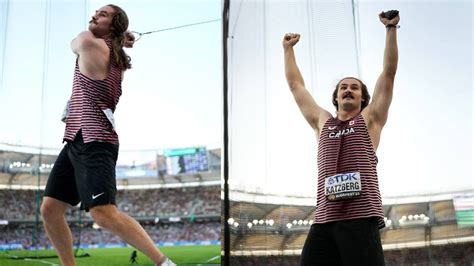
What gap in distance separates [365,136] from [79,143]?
791 mm

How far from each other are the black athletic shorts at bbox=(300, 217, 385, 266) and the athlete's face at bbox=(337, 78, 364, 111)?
37 centimetres

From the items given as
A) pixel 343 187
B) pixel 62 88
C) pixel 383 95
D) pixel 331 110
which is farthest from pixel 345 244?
pixel 62 88

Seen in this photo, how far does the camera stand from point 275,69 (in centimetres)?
258

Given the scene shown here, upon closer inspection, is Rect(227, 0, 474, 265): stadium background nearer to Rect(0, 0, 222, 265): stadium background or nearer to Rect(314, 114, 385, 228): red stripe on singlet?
Rect(0, 0, 222, 265): stadium background

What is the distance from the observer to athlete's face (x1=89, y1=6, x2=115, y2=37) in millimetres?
1591

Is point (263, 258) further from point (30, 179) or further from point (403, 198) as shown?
point (30, 179)

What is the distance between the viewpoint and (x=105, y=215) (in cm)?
133

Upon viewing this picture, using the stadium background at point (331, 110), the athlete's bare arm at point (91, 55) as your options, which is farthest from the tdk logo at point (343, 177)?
the stadium background at point (331, 110)

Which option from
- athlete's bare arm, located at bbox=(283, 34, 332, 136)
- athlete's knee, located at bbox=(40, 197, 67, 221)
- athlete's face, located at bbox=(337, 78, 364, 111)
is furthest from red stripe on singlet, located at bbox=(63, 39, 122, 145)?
athlete's face, located at bbox=(337, 78, 364, 111)

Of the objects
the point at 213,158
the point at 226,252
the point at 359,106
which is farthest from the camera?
the point at 213,158

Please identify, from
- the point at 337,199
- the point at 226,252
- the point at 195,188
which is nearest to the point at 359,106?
the point at 337,199

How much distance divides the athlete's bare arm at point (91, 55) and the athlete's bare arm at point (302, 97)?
58 cm

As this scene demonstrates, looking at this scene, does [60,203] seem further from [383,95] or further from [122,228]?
[383,95]

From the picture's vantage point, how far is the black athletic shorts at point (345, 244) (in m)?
1.23
